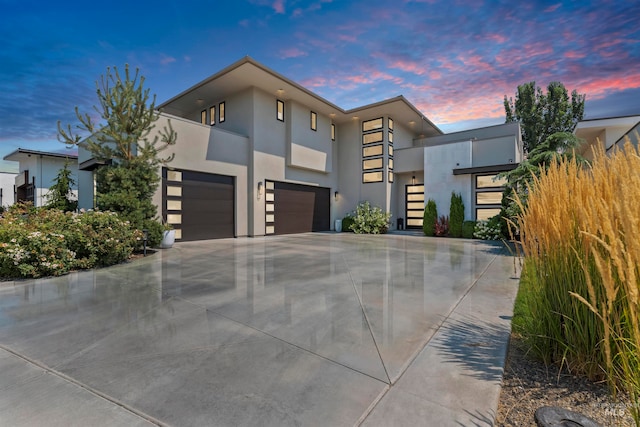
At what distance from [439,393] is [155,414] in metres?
1.72

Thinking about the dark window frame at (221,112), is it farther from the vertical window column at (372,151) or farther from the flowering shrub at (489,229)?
the flowering shrub at (489,229)

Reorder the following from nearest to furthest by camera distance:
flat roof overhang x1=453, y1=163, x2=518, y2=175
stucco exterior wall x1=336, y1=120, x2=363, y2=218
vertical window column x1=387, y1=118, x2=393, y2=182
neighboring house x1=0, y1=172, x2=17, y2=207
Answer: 1. flat roof overhang x1=453, y1=163, x2=518, y2=175
2. vertical window column x1=387, y1=118, x2=393, y2=182
3. stucco exterior wall x1=336, y1=120, x2=363, y2=218
4. neighboring house x1=0, y1=172, x2=17, y2=207

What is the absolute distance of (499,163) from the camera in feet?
41.8

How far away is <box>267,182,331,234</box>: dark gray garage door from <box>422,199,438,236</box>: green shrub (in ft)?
18.0

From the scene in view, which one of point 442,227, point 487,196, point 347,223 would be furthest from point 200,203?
point 487,196

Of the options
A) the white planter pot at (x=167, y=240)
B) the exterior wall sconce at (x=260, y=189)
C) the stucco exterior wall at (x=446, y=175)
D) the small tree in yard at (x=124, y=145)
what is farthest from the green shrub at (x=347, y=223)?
the small tree in yard at (x=124, y=145)

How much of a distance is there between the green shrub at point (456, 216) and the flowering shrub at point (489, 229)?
0.72 metres

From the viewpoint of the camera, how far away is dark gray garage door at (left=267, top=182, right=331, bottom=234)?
538 inches

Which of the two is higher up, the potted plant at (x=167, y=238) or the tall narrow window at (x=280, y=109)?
the tall narrow window at (x=280, y=109)

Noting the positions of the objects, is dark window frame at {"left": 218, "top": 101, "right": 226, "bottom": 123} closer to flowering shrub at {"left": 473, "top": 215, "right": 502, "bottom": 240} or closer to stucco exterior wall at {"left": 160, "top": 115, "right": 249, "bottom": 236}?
stucco exterior wall at {"left": 160, "top": 115, "right": 249, "bottom": 236}

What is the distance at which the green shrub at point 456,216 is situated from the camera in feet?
41.9

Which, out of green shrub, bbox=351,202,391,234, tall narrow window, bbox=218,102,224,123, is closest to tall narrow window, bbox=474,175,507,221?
green shrub, bbox=351,202,391,234

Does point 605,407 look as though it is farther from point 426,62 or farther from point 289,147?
point 289,147

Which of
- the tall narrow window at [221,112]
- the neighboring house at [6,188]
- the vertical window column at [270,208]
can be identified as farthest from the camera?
the neighboring house at [6,188]
